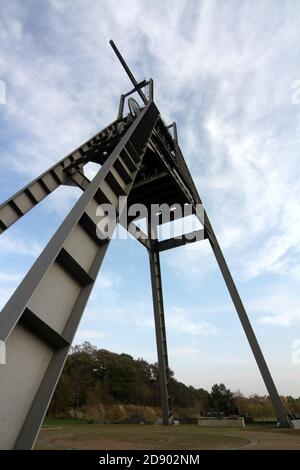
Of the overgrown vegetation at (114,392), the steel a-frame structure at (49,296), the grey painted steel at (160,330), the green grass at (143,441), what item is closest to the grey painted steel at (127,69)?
the steel a-frame structure at (49,296)

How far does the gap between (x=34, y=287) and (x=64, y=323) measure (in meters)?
0.60

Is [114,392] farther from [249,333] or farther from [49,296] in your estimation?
[49,296]

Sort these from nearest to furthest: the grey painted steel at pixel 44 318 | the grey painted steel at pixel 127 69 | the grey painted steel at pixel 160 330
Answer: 1. the grey painted steel at pixel 44 318
2. the grey painted steel at pixel 127 69
3. the grey painted steel at pixel 160 330

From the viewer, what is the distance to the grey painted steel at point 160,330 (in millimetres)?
14711

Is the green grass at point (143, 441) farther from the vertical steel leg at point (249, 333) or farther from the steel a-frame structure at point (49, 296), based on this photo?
the steel a-frame structure at point (49, 296)

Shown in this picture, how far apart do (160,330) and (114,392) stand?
47.5 metres

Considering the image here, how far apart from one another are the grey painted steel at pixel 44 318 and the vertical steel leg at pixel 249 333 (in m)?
11.5

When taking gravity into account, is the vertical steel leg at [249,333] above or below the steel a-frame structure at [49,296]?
above

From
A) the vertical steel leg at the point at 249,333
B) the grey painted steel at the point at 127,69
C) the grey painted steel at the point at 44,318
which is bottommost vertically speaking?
the grey painted steel at the point at 44,318

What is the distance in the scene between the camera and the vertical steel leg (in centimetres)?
1223

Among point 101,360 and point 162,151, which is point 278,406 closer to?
point 162,151

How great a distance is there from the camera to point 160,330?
15562mm

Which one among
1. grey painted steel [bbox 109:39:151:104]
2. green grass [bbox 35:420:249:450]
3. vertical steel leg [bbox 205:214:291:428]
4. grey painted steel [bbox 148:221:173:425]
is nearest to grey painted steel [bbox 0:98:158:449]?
green grass [bbox 35:420:249:450]
